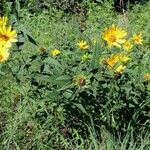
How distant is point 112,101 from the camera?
8.68 ft

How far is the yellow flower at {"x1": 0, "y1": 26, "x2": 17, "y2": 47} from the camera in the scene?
7.70 ft

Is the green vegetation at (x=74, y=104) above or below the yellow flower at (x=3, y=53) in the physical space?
below

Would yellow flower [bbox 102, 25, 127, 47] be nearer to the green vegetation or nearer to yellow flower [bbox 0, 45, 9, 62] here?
the green vegetation

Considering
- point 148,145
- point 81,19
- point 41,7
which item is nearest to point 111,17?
point 81,19

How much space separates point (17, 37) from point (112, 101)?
68 centimetres

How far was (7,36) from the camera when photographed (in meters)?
→ 2.35

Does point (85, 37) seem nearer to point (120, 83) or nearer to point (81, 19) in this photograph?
point (81, 19)

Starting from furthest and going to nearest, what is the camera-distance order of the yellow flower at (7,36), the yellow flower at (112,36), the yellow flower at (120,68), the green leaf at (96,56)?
the yellow flower at (120,68)
the yellow flower at (112,36)
the yellow flower at (7,36)
the green leaf at (96,56)

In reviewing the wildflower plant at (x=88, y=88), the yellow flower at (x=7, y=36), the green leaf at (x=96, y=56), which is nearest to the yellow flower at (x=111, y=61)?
the wildflower plant at (x=88, y=88)

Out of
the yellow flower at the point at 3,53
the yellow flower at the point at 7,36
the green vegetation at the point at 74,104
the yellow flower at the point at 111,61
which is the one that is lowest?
the green vegetation at the point at 74,104

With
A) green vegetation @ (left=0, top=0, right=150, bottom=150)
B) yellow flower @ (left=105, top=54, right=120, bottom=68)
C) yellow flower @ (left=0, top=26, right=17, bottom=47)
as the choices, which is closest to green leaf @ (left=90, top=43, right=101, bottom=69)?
green vegetation @ (left=0, top=0, right=150, bottom=150)

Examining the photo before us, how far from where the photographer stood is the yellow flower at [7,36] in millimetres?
2346

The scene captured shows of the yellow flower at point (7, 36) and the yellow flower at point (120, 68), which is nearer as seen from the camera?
the yellow flower at point (7, 36)

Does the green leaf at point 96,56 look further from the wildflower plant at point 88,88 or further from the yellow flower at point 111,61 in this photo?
the yellow flower at point 111,61
